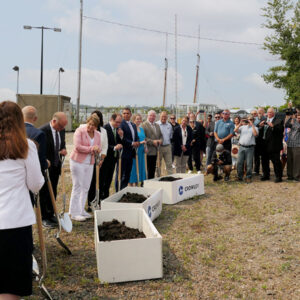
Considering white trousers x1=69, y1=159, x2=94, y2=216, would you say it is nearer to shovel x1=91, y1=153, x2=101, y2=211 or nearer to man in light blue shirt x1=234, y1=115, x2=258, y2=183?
shovel x1=91, y1=153, x2=101, y2=211

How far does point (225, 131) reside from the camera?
998cm

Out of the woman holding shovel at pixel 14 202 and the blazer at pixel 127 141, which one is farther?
the blazer at pixel 127 141

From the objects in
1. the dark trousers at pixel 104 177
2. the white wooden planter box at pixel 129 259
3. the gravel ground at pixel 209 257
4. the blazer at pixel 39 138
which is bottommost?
the gravel ground at pixel 209 257

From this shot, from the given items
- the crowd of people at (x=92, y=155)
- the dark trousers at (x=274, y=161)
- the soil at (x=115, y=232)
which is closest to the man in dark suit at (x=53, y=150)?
the crowd of people at (x=92, y=155)

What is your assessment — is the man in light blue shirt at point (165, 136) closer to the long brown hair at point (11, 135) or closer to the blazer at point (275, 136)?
the blazer at point (275, 136)

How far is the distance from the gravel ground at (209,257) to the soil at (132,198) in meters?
0.47

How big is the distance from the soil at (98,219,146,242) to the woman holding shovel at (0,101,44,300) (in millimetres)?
1681

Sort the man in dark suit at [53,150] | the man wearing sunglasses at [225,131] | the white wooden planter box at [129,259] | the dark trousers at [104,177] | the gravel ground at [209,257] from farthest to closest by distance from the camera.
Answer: the man wearing sunglasses at [225,131]
the dark trousers at [104,177]
the man in dark suit at [53,150]
the white wooden planter box at [129,259]
the gravel ground at [209,257]

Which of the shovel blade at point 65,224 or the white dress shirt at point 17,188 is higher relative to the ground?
the white dress shirt at point 17,188

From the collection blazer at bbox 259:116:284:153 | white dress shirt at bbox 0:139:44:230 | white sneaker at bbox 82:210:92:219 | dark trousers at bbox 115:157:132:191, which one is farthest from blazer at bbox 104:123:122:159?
blazer at bbox 259:116:284:153

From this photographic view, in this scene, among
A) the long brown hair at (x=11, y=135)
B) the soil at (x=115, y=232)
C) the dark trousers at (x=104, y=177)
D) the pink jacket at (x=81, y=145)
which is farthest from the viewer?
the dark trousers at (x=104, y=177)

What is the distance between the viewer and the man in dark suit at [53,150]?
545 cm

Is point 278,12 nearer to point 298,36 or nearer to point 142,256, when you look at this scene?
point 298,36

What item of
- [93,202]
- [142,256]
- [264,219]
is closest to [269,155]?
[264,219]
